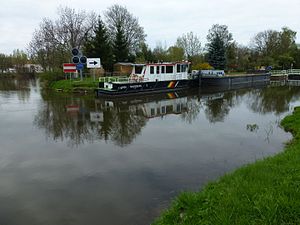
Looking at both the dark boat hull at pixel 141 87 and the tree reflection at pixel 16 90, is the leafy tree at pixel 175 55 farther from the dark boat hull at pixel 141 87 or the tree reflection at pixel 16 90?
the tree reflection at pixel 16 90

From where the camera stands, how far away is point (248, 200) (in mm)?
3887

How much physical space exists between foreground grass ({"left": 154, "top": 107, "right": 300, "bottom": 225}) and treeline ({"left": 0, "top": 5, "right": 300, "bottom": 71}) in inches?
1194

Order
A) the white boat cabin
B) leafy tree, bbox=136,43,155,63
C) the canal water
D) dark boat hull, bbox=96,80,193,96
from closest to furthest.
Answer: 1. the canal water
2. dark boat hull, bbox=96,80,193,96
3. the white boat cabin
4. leafy tree, bbox=136,43,155,63

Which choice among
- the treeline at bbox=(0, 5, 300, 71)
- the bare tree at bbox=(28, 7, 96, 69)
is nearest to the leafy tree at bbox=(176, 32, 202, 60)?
the treeline at bbox=(0, 5, 300, 71)

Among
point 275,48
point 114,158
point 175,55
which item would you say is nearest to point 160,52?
point 175,55

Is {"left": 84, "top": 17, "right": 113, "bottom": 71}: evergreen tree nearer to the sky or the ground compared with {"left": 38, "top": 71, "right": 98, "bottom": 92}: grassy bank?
nearer to the sky

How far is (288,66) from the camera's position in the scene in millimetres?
58781

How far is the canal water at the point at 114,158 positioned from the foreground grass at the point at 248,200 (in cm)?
92

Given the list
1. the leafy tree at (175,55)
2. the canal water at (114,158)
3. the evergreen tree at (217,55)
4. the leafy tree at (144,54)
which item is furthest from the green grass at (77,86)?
the evergreen tree at (217,55)

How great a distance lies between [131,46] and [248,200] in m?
40.8

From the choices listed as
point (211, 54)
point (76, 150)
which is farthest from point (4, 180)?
point (211, 54)

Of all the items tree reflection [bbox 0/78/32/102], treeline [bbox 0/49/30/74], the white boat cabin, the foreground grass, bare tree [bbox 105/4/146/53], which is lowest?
the foreground grass

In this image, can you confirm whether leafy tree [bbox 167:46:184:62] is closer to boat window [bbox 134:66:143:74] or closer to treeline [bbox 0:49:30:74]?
boat window [bbox 134:66:143:74]

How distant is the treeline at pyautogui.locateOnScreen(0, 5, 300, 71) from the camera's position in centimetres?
3528
